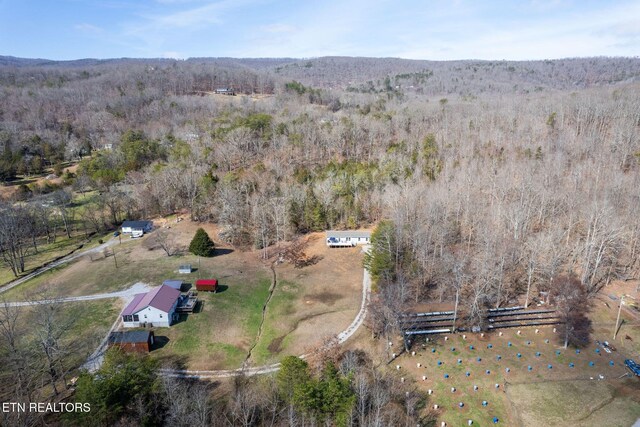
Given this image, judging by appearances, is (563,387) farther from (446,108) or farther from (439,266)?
(446,108)

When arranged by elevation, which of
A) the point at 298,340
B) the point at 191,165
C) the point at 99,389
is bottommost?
the point at 298,340

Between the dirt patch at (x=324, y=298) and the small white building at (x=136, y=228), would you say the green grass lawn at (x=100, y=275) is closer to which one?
the small white building at (x=136, y=228)

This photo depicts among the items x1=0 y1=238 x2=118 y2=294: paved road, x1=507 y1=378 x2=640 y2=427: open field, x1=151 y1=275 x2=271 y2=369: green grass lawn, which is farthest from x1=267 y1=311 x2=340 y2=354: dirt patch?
x1=0 y1=238 x2=118 y2=294: paved road

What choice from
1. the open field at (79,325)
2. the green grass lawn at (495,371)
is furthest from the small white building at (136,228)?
the green grass lawn at (495,371)

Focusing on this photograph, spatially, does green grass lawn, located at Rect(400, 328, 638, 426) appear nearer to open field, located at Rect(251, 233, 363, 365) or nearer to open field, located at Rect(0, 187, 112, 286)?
open field, located at Rect(251, 233, 363, 365)

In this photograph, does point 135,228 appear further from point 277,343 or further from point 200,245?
point 277,343

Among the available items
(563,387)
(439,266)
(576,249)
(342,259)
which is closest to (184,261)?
(342,259)

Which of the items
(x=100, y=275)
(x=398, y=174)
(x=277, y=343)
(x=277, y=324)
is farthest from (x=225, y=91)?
(x=277, y=343)
